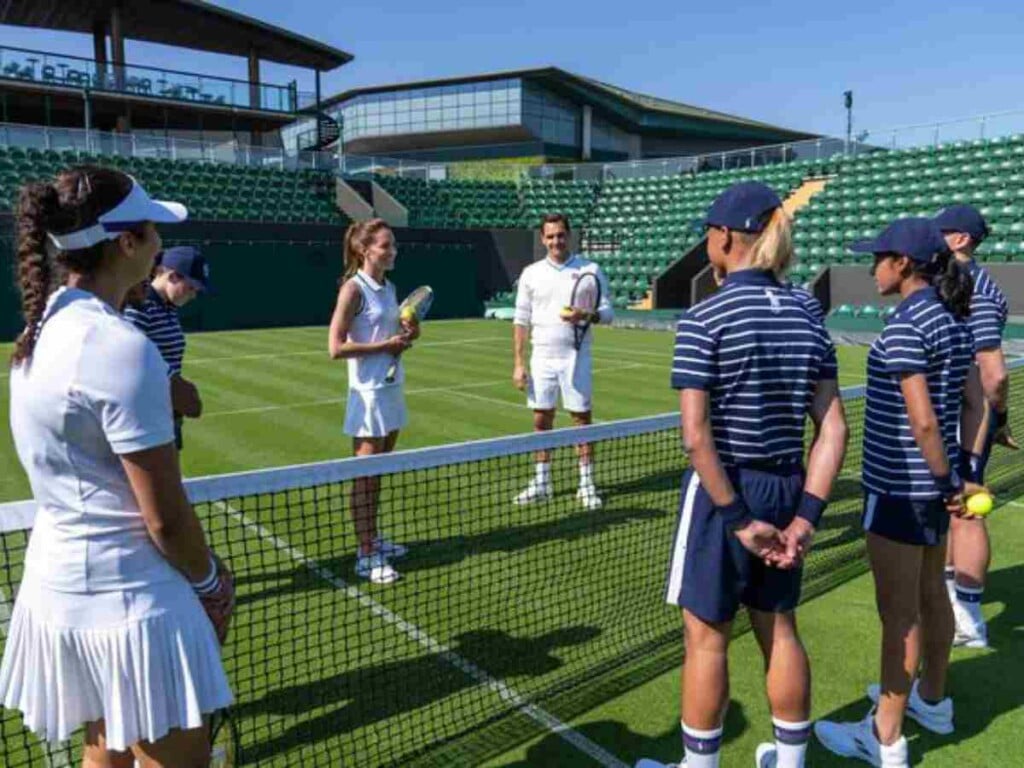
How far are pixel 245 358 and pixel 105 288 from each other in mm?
16357

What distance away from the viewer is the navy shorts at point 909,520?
11.2ft

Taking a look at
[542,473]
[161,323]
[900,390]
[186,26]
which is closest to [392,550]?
[542,473]

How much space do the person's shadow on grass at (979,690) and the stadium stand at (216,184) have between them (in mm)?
24415

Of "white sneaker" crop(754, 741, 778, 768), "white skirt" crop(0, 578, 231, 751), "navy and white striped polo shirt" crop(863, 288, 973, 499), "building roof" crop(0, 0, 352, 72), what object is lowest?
"white sneaker" crop(754, 741, 778, 768)

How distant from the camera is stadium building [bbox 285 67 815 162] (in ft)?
193

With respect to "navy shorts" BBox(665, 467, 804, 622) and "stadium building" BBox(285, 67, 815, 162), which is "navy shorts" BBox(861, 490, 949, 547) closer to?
"navy shorts" BBox(665, 467, 804, 622)

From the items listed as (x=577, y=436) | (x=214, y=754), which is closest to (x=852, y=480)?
(x=577, y=436)

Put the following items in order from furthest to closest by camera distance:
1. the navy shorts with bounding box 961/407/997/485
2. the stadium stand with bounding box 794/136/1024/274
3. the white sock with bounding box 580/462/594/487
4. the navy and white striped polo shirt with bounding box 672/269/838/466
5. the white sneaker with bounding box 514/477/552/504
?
1. the stadium stand with bounding box 794/136/1024/274
2. the white sneaker with bounding box 514/477/552/504
3. the white sock with bounding box 580/462/594/487
4. the navy shorts with bounding box 961/407/997/485
5. the navy and white striped polo shirt with bounding box 672/269/838/466

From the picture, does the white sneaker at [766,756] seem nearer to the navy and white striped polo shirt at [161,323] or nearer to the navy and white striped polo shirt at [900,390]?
the navy and white striped polo shirt at [900,390]

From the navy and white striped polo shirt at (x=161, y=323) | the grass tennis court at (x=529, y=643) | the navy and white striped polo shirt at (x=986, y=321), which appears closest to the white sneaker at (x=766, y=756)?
the grass tennis court at (x=529, y=643)

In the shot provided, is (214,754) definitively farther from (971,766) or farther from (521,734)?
(971,766)

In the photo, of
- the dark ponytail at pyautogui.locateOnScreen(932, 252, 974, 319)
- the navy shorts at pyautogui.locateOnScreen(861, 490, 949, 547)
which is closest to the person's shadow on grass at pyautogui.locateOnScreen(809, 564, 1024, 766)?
the navy shorts at pyautogui.locateOnScreen(861, 490, 949, 547)

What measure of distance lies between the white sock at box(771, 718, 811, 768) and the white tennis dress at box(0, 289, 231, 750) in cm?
193

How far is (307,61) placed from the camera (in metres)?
42.5
